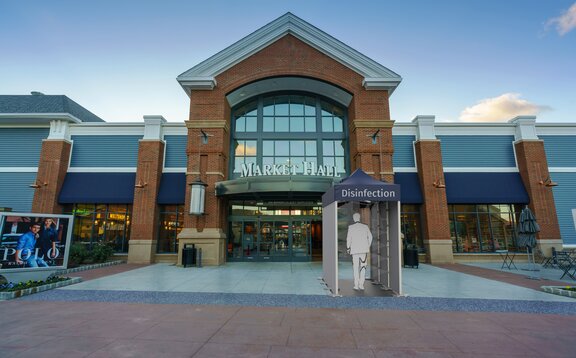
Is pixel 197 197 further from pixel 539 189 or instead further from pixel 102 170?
pixel 539 189

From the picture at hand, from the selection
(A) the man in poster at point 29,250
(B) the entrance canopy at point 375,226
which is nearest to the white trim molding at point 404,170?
(B) the entrance canopy at point 375,226

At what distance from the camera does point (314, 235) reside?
18.8 m

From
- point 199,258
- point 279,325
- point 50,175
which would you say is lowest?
point 279,325

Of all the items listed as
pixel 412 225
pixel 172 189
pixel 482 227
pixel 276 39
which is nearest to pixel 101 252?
pixel 172 189

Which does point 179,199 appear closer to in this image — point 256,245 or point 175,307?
point 256,245

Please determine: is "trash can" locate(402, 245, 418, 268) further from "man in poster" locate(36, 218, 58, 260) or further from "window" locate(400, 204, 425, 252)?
"man in poster" locate(36, 218, 58, 260)

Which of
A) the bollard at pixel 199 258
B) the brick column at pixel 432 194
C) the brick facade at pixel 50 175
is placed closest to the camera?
the bollard at pixel 199 258

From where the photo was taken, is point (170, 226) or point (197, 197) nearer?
point (197, 197)

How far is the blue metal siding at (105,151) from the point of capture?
18750 millimetres

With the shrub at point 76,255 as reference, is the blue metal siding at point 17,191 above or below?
above

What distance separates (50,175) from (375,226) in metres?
19.5

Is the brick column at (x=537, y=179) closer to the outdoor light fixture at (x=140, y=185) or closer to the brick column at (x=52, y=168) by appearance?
the outdoor light fixture at (x=140, y=185)

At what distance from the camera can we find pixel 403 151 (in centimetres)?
1908

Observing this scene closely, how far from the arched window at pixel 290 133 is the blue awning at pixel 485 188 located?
6.89 metres
